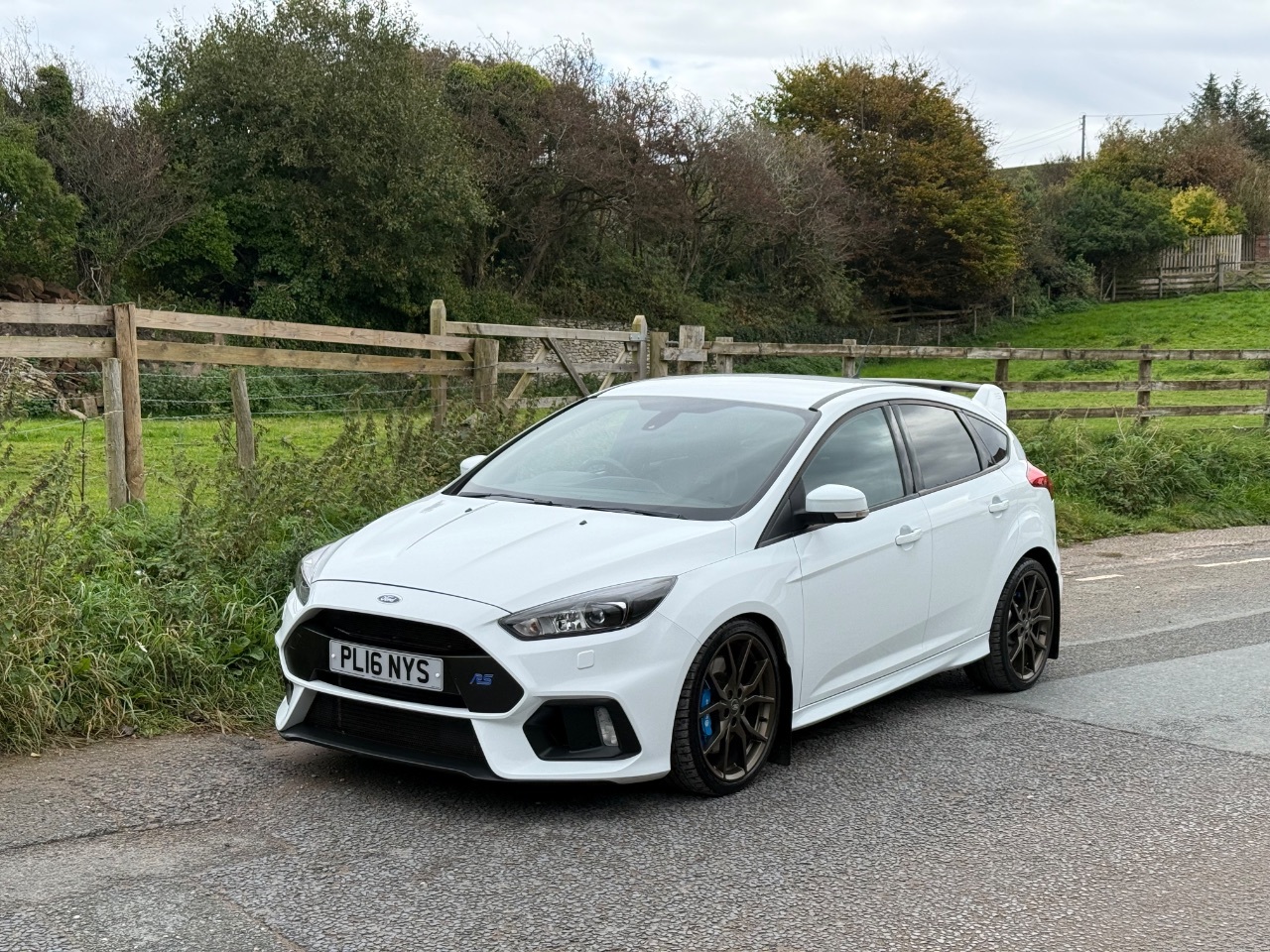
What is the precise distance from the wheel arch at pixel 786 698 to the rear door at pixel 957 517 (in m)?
1.13

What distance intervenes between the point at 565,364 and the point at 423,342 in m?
2.01

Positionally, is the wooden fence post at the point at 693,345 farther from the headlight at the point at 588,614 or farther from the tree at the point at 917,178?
the tree at the point at 917,178

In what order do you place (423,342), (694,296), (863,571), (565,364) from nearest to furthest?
(863,571), (423,342), (565,364), (694,296)

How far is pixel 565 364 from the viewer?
12641 mm

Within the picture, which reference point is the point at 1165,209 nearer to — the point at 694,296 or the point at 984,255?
the point at 984,255

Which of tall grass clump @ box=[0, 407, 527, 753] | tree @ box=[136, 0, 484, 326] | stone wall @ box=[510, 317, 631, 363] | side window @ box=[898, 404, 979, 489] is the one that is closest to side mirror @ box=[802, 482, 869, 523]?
side window @ box=[898, 404, 979, 489]

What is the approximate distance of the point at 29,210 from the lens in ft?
91.6

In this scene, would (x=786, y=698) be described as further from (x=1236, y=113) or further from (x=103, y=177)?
(x=1236, y=113)

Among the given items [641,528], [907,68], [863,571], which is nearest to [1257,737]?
[863,571]

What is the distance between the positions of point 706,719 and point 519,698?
2.60 ft

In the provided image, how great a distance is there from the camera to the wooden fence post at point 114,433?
831 cm

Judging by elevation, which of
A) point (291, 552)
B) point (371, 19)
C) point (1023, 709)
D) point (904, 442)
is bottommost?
point (1023, 709)

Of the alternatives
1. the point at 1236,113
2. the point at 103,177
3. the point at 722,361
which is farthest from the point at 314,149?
the point at 1236,113

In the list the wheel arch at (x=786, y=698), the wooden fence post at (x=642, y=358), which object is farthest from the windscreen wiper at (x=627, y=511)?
the wooden fence post at (x=642, y=358)
